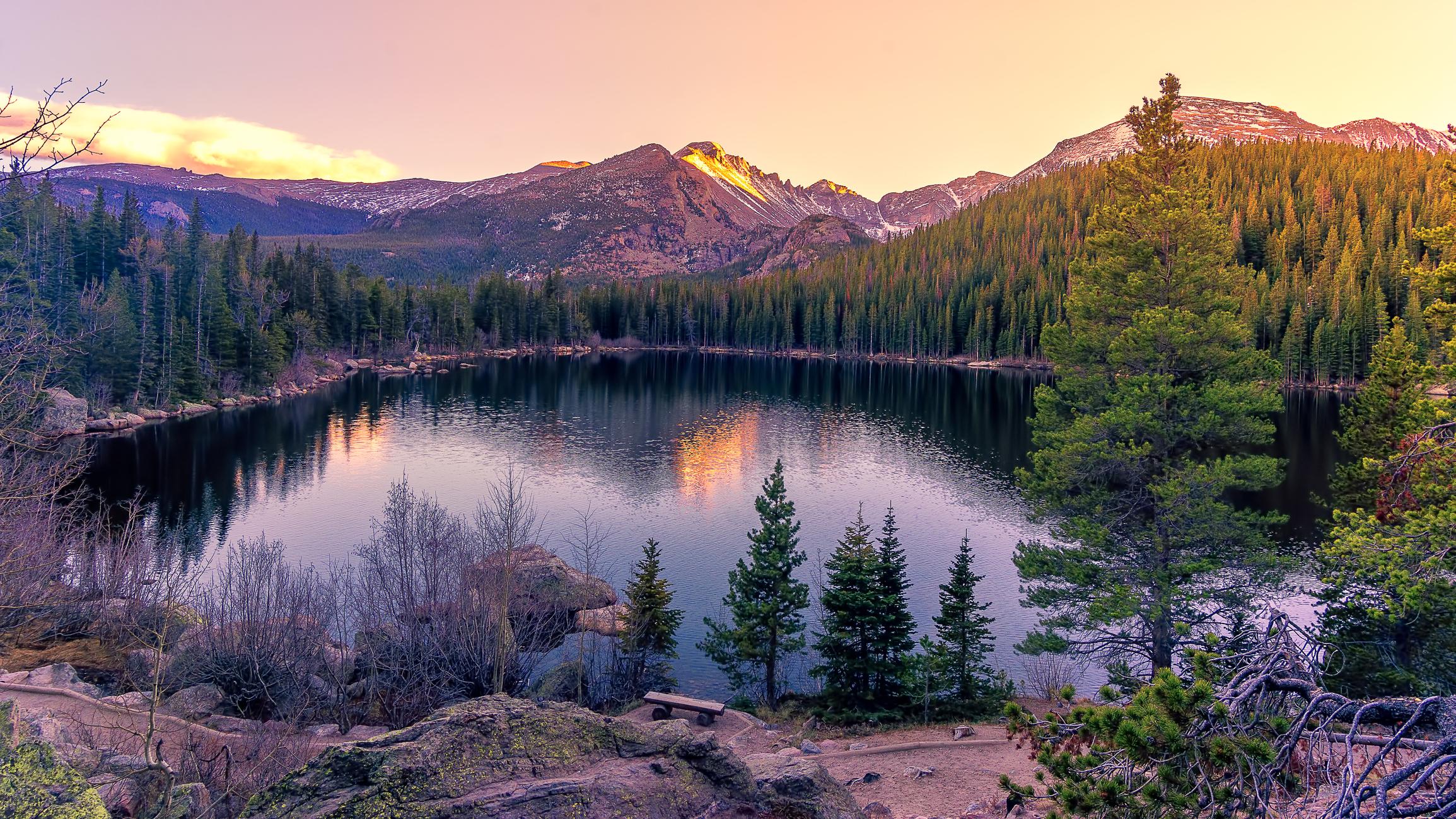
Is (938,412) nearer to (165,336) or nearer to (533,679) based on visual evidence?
(533,679)

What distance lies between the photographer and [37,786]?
5359 mm

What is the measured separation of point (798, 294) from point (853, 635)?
165 meters

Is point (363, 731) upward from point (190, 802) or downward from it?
downward

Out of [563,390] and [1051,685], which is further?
[563,390]

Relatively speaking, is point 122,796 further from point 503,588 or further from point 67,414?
point 67,414

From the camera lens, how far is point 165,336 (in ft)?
249

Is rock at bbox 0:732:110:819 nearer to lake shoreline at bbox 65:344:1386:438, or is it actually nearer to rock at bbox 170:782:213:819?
rock at bbox 170:782:213:819

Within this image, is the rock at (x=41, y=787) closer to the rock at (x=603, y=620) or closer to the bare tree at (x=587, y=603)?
the bare tree at (x=587, y=603)

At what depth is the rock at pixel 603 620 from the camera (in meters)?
26.1

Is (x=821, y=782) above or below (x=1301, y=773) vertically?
below

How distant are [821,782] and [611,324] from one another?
18813cm

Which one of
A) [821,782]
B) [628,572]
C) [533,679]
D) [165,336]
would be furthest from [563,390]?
[821,782]

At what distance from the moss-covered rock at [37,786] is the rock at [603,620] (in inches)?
793

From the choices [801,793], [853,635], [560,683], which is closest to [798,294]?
[853,635]
